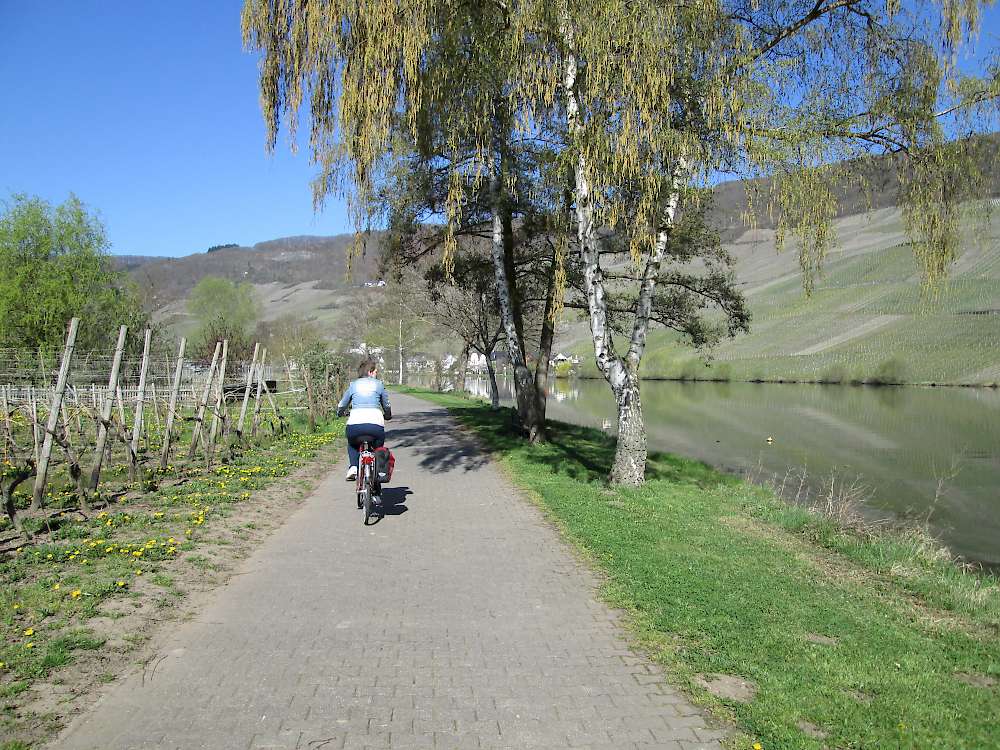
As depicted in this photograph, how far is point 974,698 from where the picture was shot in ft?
13.1

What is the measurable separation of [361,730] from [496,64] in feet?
28.9

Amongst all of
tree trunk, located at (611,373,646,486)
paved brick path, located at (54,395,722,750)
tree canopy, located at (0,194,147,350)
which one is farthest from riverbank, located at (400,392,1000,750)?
tree canopy, located at (0,194,147,350)

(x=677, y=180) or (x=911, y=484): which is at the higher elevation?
(x=677, y=180)

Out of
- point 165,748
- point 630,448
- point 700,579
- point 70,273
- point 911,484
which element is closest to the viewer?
point 165,748

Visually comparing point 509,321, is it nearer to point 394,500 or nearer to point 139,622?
point 394,500

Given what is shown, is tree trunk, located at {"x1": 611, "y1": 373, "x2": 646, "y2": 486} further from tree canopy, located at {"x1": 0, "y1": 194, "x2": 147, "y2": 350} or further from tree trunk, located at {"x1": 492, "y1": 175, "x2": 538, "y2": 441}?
tree canopy, located at {"x1": 0, "y1": 194, "x2": 147, "y2": 350}

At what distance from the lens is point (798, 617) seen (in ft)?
17.3

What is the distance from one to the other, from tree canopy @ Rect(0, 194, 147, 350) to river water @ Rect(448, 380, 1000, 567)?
28.1 m

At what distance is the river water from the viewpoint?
13.6 metres

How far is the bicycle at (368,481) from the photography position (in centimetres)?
856

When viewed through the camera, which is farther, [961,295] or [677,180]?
[961,295]

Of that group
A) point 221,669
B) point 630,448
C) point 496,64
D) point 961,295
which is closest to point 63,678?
point 221,669

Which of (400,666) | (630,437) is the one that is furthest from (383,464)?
(400,666)

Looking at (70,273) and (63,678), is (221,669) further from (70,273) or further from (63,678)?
(70,273)
